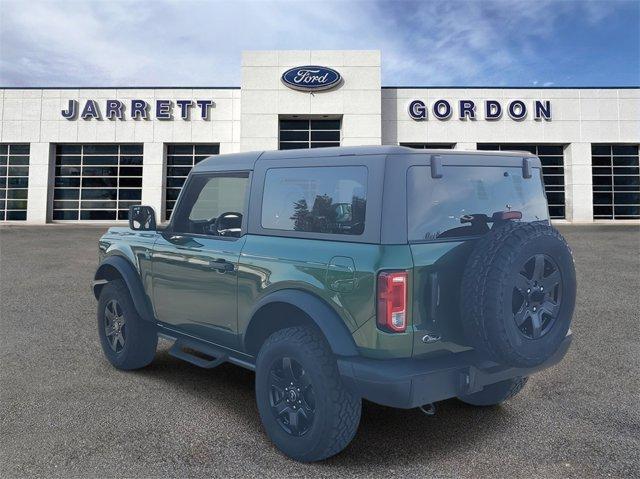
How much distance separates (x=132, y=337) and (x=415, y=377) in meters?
3.03

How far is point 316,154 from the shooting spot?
3.39 m

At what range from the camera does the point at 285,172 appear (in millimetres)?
3566

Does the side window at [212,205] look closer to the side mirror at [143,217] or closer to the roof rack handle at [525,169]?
the side mirror at [143,217]

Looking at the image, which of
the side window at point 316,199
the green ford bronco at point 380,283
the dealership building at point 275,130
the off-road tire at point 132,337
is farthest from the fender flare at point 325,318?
the dealership building at point 275,130

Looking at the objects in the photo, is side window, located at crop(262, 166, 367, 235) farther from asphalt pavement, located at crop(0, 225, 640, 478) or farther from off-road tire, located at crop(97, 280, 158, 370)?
off-road tire, located at crop(97, 280, 158, 370)

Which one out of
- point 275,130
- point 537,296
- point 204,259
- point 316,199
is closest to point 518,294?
point 537,296

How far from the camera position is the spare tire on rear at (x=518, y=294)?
108 inches

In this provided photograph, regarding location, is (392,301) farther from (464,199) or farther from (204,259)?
(204,259)

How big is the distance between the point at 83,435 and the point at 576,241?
17.0m

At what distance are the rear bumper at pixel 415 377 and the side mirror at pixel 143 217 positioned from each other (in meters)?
2.52

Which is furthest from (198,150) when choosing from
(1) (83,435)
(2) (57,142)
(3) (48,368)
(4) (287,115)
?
(1) (83,435)

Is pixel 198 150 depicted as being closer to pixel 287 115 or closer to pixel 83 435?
pixel 287 115

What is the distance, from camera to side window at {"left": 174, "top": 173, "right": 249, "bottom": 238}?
3930mm

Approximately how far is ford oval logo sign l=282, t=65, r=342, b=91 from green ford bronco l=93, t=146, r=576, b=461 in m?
21.7
